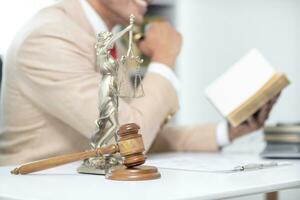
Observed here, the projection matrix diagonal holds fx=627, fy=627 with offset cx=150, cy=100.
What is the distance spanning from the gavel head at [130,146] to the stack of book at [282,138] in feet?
1.92

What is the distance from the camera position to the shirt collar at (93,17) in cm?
157

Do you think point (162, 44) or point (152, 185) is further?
point (162, 44)

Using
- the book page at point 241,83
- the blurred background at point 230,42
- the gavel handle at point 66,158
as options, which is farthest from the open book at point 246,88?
the blurred background at point 230,42

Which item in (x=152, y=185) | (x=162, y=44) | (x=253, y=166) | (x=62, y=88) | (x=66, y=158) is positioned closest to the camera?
(x=152, y=185)

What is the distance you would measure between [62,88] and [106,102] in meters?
0.32

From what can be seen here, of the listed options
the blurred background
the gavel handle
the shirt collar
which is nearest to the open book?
the shirt collar

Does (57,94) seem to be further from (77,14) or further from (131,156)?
(131,156)

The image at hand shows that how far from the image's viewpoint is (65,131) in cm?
147

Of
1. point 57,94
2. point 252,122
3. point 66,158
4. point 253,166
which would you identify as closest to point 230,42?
point 252,122

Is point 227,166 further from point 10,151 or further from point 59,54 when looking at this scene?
point 10,151

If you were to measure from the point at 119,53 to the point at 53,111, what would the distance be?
468mm

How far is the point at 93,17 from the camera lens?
5.21 ft

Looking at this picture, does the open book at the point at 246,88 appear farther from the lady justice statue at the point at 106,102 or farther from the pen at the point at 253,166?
the lady justice statue at the point at 106,102

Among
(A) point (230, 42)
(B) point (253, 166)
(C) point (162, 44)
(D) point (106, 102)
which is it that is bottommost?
(B) point (253, 166)
